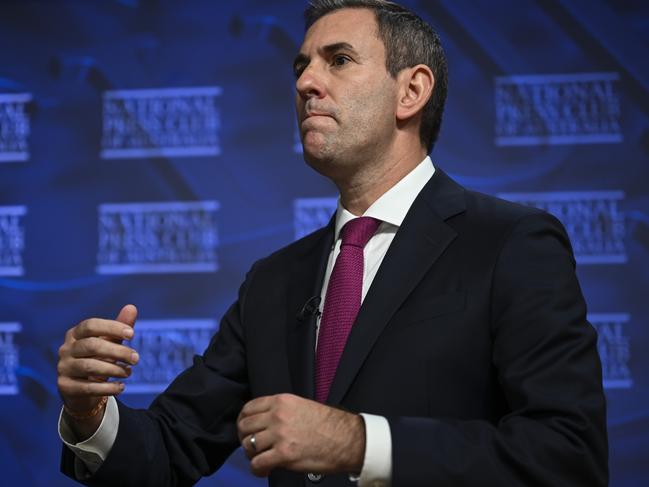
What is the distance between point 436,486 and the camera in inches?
56.2

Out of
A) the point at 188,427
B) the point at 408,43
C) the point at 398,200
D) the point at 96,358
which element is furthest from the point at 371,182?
the point at 96,358

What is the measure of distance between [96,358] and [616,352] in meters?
2.22

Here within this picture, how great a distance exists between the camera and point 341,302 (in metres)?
1.84

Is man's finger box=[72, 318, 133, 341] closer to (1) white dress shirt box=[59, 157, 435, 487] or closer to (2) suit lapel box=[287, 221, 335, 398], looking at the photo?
(1) white dress shirt box=[59, 157, 435, 487]

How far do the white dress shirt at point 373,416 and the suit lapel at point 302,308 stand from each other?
0.08 feet

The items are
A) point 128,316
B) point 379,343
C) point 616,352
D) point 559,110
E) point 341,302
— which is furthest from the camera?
point 559,110

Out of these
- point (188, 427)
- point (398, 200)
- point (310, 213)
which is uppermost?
point (310, 213)

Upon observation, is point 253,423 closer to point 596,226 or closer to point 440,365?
point 440,365

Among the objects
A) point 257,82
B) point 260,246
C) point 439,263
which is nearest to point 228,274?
point 260,246

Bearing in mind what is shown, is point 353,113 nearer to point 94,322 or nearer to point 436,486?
point 94,322

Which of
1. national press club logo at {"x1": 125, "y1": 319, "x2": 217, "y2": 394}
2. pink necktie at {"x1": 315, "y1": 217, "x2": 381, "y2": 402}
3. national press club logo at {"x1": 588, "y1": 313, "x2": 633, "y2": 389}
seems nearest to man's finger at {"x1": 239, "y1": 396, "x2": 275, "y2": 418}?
pink necktie at {"x1": 315, "y1": 217, "x2": 381, "y2": 402}

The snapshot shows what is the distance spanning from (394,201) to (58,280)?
6.50ft

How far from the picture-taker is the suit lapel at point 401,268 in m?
1.71

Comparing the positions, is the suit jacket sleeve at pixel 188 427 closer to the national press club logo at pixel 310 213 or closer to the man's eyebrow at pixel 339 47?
the man's eyebrow at pixel 339 47
